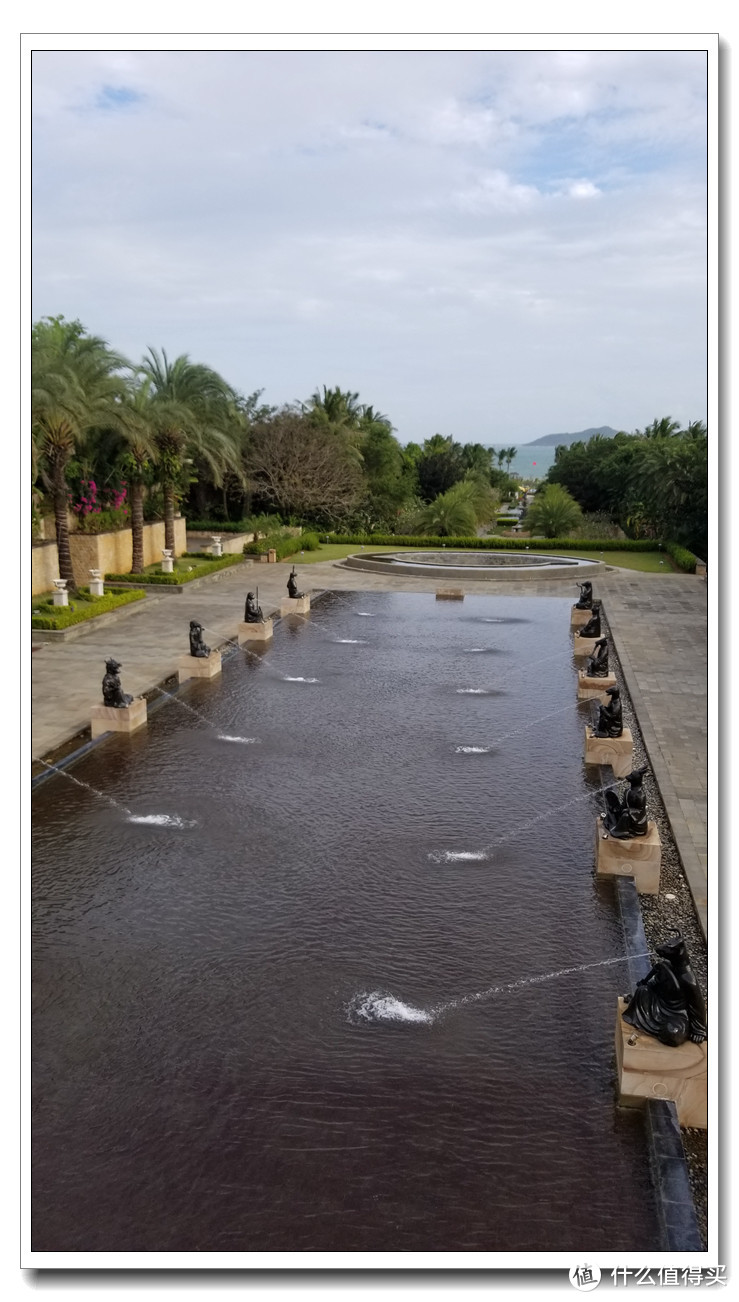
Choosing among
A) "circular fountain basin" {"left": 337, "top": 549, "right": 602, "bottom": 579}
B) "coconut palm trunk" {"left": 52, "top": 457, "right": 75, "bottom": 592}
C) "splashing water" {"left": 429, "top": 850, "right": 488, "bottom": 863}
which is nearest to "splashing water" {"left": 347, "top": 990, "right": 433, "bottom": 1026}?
"splashing water" {"left": 429, "top": 850, "right": 488, "bottom": 863}

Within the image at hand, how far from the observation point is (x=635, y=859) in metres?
11.3

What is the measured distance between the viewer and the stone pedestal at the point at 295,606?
2920 centimetres

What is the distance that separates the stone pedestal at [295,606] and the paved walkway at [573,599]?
781mm

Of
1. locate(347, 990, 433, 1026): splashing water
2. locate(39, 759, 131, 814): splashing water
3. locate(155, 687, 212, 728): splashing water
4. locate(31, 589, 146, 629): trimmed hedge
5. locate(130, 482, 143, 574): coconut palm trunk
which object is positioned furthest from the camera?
locate(130, 482, 143, 574): coconut palm trunk

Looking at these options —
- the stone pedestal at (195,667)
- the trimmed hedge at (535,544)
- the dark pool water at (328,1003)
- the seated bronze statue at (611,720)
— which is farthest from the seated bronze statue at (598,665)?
the trimmed hedge at (535,544)

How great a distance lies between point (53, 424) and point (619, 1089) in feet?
76.8

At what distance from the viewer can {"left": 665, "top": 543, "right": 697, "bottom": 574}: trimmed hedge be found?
38281 millimetres

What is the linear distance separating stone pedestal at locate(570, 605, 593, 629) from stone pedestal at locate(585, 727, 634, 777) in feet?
39.8

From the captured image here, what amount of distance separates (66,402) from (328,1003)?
21401 mm

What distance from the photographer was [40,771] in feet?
49.2

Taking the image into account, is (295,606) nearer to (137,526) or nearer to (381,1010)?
(137,526)

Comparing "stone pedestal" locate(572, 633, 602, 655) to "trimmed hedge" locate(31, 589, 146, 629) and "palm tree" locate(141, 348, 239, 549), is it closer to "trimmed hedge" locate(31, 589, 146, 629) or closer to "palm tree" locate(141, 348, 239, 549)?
"trimmed hedge" locate(31, 589, 146, 629)

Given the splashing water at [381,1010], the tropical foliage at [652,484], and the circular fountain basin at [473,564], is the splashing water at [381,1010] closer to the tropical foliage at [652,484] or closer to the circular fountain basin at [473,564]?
the tropical foliage at [652,484]

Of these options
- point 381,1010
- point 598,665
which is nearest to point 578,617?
point 598,665
